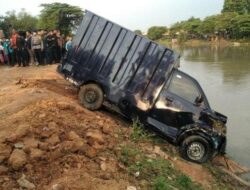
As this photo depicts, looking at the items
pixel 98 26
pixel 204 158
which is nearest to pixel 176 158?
pixel 204 158

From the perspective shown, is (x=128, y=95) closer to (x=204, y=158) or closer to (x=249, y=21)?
(x=204, y=158)

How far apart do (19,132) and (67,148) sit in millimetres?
961

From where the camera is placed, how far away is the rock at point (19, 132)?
26.3 ft

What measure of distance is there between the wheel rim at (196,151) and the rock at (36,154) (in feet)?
13.0

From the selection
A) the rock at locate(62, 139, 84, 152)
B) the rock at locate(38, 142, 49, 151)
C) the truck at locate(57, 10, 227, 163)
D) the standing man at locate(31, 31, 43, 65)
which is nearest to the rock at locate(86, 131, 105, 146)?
the rock at locate(62, 139, 84, 152)

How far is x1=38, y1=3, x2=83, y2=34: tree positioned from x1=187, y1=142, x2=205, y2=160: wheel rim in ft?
148

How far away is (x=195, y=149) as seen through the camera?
34.2ft

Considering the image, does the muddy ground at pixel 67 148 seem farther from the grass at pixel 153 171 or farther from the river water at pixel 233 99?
the river water at pixel 233 99

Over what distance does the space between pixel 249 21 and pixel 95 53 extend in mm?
83309

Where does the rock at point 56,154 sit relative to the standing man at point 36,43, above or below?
below

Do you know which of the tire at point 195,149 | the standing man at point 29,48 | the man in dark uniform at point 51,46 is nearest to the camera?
the tire at point 195,149

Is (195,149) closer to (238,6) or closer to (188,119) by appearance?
(188,119)

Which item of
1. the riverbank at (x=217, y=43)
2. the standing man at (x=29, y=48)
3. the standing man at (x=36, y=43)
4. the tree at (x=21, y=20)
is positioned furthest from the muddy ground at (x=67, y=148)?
the riverbank at (x=217, y=43)

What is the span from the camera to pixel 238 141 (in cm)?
1448
